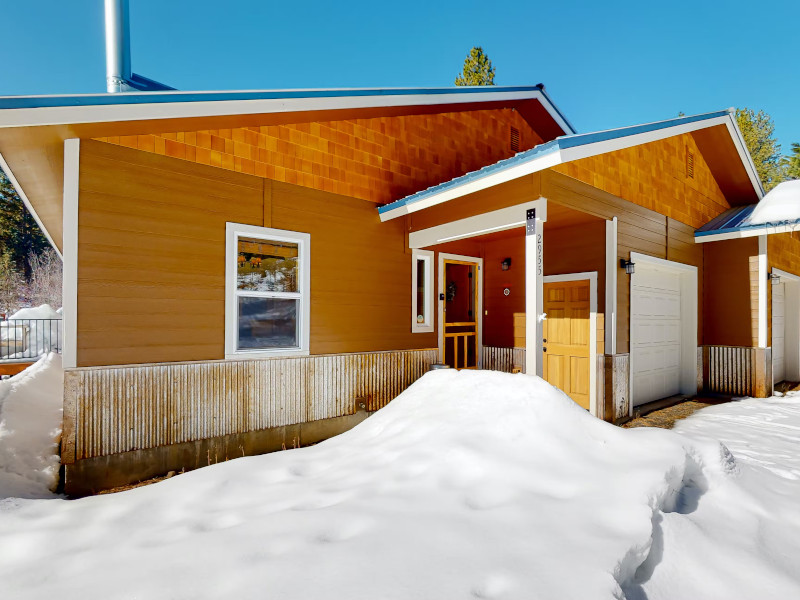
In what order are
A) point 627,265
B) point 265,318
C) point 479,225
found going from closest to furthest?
point 479,225, point 627,265, point 265,318

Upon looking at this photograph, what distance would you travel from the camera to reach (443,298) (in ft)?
22.4

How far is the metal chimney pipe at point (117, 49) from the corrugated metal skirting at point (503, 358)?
304 inches

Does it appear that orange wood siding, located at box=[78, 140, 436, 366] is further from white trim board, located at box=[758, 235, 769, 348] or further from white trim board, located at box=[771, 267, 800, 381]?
white trim board, located at box=[771, 267, 800, 381]

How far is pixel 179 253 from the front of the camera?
439 cm

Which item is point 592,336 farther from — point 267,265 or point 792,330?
point 792,330

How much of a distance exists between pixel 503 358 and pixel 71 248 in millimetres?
6450

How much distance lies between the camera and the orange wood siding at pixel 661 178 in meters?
5.32

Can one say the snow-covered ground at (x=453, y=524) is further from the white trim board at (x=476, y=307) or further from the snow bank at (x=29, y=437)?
the white trim board at (x=476, y=307)

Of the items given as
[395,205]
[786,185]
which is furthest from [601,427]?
[786,185]

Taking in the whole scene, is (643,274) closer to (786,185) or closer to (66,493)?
(786,185)

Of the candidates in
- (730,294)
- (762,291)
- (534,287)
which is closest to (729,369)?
(730,294)

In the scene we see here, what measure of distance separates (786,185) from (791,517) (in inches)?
308

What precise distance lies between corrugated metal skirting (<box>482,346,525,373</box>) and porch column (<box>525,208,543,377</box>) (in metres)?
2.39

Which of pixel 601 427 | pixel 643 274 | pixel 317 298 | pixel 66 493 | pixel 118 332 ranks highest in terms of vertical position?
pixel 643 274
